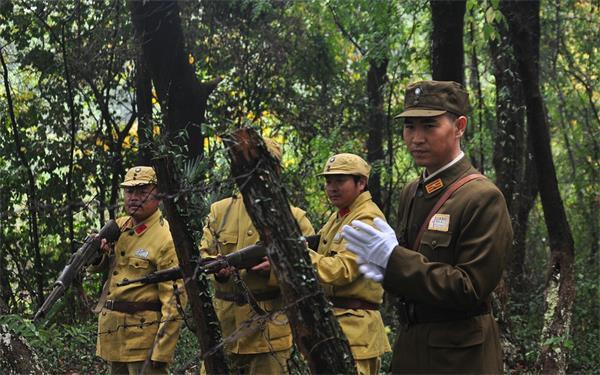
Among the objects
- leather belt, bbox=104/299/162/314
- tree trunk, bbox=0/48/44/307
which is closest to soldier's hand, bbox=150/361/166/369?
leather belt, bbox=104/299/162/314

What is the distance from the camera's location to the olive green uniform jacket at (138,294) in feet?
18.1

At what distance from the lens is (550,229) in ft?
25.1

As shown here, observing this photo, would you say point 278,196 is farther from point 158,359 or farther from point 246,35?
point 246,35

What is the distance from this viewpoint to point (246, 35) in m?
13.0

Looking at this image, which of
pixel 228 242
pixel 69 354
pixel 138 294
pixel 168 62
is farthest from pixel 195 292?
pixel 168 62

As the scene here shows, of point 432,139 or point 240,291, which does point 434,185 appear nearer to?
point 432,139

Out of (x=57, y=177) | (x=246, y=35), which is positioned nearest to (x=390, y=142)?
(x=246, y=35)

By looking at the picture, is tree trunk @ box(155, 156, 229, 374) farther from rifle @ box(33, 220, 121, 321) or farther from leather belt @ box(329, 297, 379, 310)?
rifle @ box(33, 220, 121, 321)

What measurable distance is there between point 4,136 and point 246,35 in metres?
4.77

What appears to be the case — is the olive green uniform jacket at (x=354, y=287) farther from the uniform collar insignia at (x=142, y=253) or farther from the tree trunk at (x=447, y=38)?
the tree trunk at (x=447, y=38)

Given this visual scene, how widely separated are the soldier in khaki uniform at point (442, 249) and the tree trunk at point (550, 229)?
170 inches

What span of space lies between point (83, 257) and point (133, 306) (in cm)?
53

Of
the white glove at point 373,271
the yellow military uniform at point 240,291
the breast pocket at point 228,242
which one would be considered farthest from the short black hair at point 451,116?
the breast pocket at point 228,242

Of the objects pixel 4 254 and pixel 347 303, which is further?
pixel 4 254
